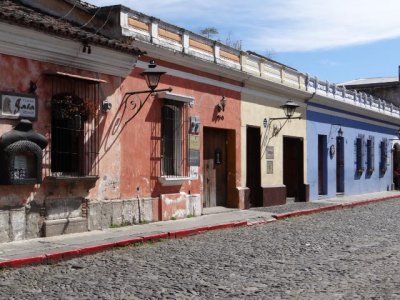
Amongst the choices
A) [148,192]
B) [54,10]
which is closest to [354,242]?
[148,192]

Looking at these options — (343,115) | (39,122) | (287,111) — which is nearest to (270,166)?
(287,111)

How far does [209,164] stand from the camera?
46.8ft

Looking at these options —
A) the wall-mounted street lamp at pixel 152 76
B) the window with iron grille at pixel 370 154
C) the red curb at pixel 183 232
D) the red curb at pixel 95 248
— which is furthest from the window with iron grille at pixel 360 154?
the red curb at pixel 95 248

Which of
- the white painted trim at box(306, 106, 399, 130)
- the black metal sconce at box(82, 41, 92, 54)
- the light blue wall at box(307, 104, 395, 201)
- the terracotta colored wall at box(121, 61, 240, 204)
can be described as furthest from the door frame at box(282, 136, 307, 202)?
the black metal sconce at box(82, 41, 92, 54)

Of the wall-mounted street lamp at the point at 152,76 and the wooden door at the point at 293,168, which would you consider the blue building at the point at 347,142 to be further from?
the wall-mounted street lamp at the point at 152,76

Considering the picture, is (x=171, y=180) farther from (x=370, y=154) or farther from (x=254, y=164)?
(x=370, y=154)

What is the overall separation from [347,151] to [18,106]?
16498mm

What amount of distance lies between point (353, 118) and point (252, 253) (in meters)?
16.2

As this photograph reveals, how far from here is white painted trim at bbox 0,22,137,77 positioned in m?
8.48

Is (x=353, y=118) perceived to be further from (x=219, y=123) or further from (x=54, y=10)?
(x=54, y=10)

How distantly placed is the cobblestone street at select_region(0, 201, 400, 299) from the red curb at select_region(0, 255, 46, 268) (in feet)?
0.34

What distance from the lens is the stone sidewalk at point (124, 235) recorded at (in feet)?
24.6

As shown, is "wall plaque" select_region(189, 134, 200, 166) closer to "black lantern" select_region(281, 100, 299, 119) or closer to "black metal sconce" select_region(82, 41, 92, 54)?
"black metal sconce" select_region(82, 41, 92, 54)

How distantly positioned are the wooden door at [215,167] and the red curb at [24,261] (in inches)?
275
